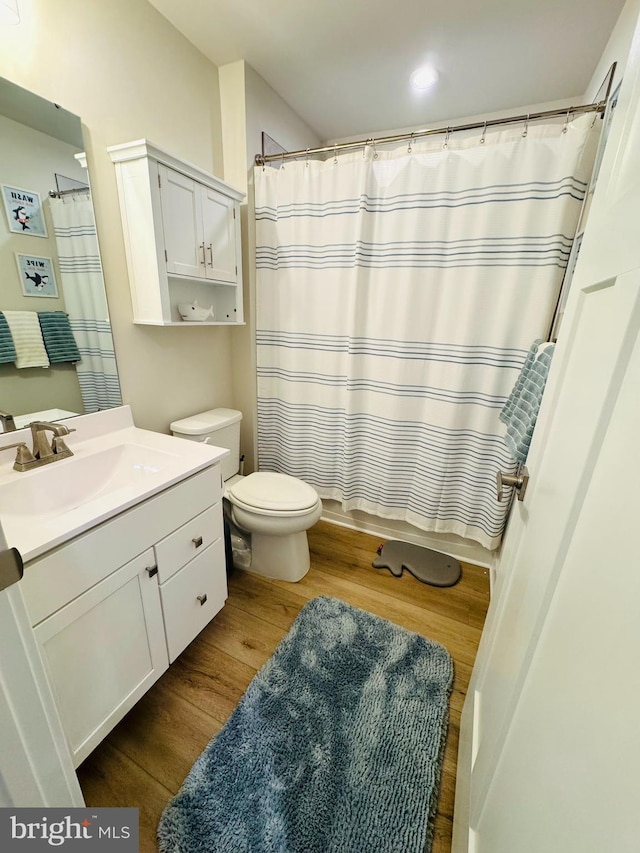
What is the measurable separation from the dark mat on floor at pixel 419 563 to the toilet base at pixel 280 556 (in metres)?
0.43

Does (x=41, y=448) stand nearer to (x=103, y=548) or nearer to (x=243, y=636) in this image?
(x=103, y=548)

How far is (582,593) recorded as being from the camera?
1.38ft

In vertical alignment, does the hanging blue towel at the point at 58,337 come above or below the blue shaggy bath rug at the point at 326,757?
above

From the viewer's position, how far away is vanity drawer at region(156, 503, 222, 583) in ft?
3.58

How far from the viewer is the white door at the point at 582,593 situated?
0.32 meters

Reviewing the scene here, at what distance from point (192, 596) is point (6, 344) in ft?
3.39

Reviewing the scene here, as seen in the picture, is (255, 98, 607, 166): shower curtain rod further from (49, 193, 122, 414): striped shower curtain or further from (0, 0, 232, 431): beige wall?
(49, 193, 122, 414): striped shower curtain

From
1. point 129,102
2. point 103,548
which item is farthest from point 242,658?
point 129,102

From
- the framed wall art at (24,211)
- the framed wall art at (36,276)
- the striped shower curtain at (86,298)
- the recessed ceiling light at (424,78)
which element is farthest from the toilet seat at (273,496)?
the recessed ceiling light at (424,78)

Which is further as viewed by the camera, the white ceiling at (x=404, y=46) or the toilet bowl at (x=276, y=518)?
the toilet bowl at (x=276, y=518)

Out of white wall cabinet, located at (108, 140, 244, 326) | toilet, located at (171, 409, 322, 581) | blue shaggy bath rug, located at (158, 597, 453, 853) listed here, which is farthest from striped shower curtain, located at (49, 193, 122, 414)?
blue shaggy bath rug, located at (158, 597, 453, 853)

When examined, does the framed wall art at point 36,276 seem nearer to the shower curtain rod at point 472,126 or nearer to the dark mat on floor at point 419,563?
the shower curtain rod at point 472,126

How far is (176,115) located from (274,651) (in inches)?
91.1

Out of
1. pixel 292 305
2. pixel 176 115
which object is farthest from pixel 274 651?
pixel 176 115
